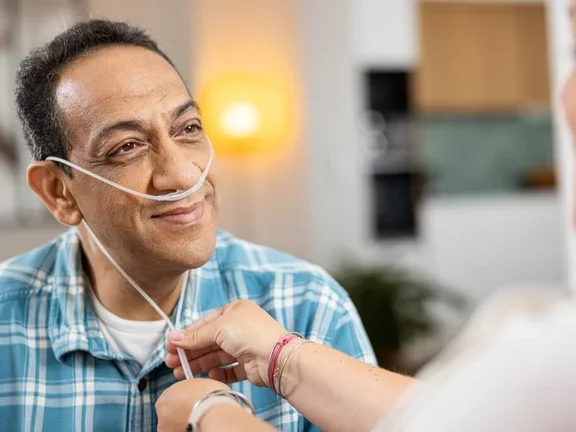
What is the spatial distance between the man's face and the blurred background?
5.95ft

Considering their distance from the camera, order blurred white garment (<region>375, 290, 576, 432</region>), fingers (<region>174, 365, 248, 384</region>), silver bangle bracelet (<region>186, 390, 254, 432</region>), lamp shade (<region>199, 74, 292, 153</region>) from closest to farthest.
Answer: blurred white garment (<region>375, 290, 576, 432</region>) < silver bangle bracelet (<region>186, 390, 254, 432</region>) < fingers (<region>174, 365, 248, 384</region>) < lamp shade (<region>199, 74, 292, 153</region>)

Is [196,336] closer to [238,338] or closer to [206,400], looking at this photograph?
[238,338]

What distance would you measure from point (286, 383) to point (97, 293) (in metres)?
0.51

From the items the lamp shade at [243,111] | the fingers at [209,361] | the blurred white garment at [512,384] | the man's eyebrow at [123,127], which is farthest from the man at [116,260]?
the lamp shade at [243,111]

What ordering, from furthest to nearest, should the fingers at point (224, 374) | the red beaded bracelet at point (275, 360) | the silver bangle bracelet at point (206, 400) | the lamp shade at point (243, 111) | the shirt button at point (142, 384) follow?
the lamp shade at point (243, 111)
the shirt button at point (142, 384)
the fingers at point (224, 374)
the red beaded bracelet at point (275, 360)
the silver bangle bracelet at point (206, 400)

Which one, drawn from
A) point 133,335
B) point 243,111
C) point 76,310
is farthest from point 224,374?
point 243,111

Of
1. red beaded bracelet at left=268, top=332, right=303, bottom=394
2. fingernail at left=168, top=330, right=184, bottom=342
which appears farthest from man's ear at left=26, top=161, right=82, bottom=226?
red beaded bracelet at left=268, top=332, right=303, bottom=394

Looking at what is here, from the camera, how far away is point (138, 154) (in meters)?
1.37

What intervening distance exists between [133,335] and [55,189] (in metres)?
0.31

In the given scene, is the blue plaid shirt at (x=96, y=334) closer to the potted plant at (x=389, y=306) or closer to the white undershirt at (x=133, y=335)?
the white undershirt at (x=133, y=335)

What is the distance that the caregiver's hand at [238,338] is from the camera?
3.92 ft

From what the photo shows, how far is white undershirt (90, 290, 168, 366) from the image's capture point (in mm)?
1426

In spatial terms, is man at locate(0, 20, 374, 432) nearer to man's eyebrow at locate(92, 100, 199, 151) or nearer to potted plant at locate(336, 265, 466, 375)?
man's eyebrow at locate(92, 100, 199, 151)

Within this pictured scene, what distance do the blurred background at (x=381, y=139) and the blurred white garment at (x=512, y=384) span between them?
87.0 inches
